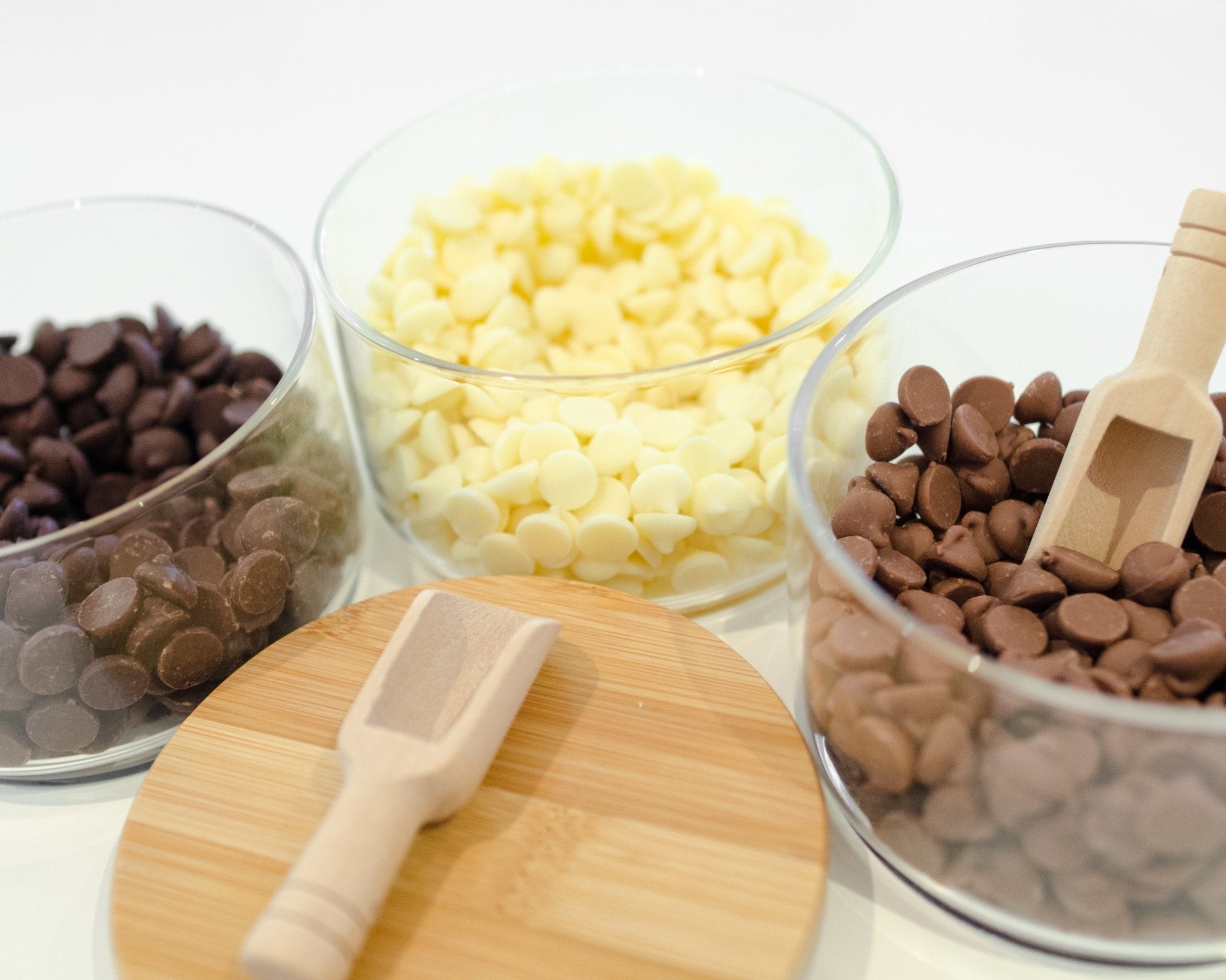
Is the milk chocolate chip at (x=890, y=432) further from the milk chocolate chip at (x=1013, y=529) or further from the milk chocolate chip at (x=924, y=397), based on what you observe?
the milk chocolate chip at (x=1013, y=529)

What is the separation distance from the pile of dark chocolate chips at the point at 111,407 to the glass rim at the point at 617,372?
220 millimetres

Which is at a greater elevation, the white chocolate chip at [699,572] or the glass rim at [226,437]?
the glass rim at [226,437]

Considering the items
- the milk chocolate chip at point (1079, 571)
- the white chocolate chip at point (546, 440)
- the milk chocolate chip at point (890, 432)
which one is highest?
the milk chocolate chip at point (890, 432)

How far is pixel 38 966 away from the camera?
105 cm

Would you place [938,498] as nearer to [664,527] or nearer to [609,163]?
[664,527]

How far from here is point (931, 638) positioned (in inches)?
32.6

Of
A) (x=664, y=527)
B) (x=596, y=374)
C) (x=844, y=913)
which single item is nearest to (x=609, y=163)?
(x=596, y=374)

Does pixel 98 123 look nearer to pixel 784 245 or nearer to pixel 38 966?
pixel 784 245

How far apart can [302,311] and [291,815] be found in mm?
671

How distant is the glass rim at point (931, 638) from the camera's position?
→ 75 centimetres

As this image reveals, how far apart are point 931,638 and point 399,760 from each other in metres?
0.45

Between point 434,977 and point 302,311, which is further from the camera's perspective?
point 302,311

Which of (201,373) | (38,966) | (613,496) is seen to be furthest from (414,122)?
(38,966)

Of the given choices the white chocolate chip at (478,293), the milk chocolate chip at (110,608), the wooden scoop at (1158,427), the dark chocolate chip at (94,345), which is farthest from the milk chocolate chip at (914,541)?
the dark chocolate chip at (94,345)
